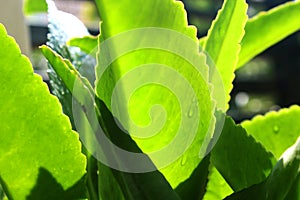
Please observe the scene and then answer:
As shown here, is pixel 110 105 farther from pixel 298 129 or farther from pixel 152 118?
pixel 298 129

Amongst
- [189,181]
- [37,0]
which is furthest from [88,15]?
[189,181]

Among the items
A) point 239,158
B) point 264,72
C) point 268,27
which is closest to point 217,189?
point 239,158

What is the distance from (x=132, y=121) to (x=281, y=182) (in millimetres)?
68

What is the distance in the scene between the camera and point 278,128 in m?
0.34

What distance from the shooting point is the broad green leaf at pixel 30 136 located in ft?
0.76

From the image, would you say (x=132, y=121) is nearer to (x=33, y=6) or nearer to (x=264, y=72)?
(x=33, y=6)

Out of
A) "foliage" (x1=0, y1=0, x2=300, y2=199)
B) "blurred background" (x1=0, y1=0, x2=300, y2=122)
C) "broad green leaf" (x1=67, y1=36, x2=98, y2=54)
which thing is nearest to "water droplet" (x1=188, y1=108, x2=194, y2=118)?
"foliage" (x1=0, y1=0, x2=300, y2=199)

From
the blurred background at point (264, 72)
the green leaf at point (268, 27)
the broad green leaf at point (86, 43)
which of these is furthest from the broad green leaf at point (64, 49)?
the blurred background at point (264, 72)

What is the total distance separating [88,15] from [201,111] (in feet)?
9.70

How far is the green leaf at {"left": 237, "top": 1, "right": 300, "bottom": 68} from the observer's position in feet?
1.26

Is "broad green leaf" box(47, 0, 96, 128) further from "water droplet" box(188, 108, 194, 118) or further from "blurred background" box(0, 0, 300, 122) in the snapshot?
"blurred background" box(0, 0, 300, 122)

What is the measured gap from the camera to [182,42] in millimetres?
237

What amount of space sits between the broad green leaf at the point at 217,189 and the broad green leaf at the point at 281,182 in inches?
2.1

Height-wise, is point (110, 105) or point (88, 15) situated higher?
point (110, 105)
